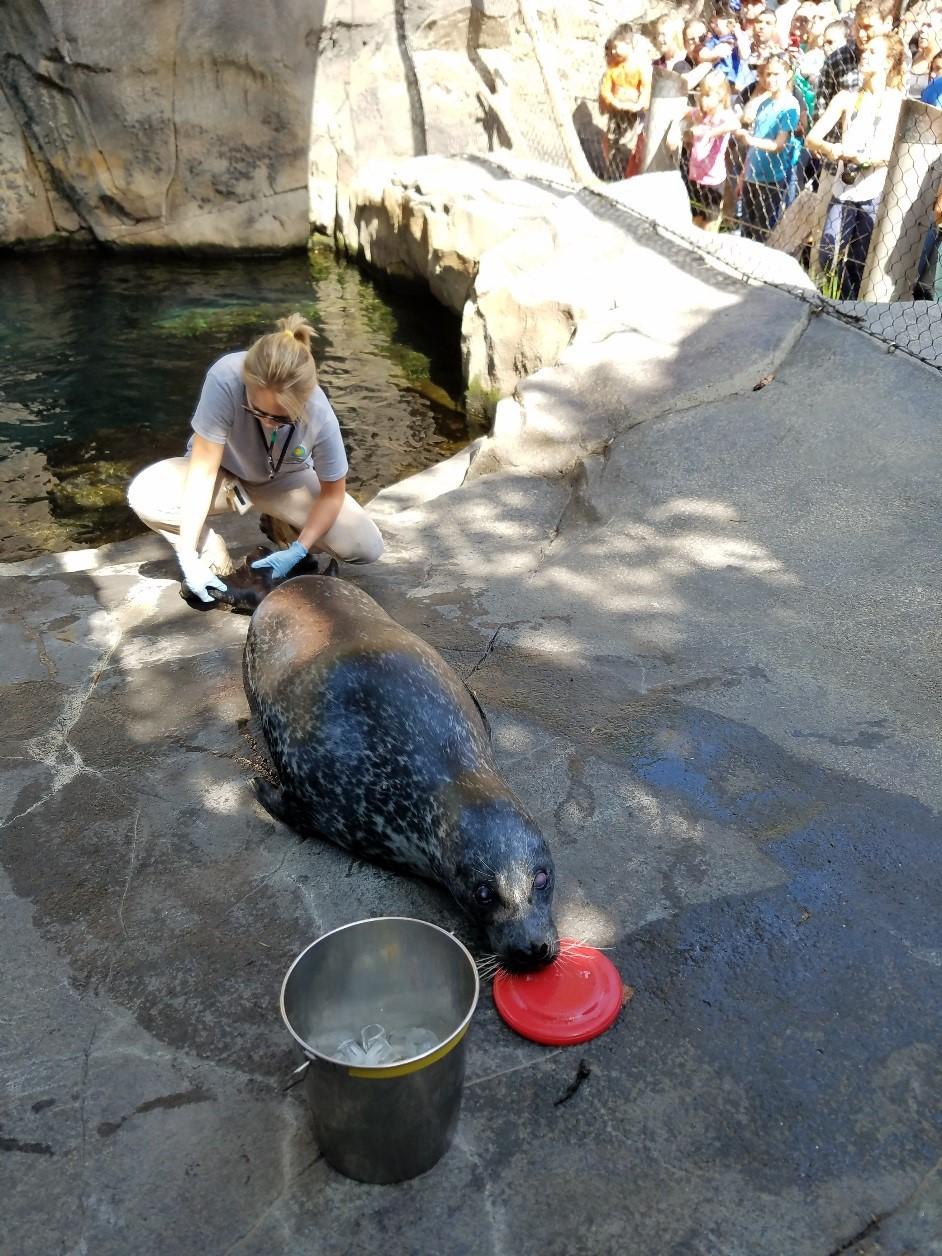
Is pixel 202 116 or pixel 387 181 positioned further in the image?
pixel 202 116

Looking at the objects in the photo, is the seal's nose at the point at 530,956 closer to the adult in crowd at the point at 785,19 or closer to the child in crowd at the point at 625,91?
the child in crowd at the point at 625,91

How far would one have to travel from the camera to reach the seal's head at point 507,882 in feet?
8.13

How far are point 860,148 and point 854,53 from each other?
1652mm

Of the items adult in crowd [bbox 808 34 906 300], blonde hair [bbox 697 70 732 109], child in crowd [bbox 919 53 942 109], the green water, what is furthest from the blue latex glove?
blonde hair [bbox 697 70 732 109]

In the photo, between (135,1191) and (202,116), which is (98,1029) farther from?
(202,116)

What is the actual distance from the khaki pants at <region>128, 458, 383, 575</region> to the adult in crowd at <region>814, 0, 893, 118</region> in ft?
17.2

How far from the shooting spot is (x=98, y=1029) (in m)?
2.39

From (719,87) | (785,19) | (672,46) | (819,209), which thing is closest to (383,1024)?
(819,209)

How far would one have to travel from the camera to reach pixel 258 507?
4570 millimetres

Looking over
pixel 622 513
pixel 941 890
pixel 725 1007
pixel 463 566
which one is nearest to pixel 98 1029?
pixel 725 1007

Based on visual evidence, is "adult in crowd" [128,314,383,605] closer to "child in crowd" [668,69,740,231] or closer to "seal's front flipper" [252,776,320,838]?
"seal's front flipper" [252,776,320,838]

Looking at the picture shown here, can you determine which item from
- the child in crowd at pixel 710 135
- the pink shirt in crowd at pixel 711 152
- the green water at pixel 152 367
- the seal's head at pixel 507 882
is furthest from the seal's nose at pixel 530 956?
the pink shirt in crowd at pixel 711 152

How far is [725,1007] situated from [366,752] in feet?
3.69

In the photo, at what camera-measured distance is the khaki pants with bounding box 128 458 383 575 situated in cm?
440
